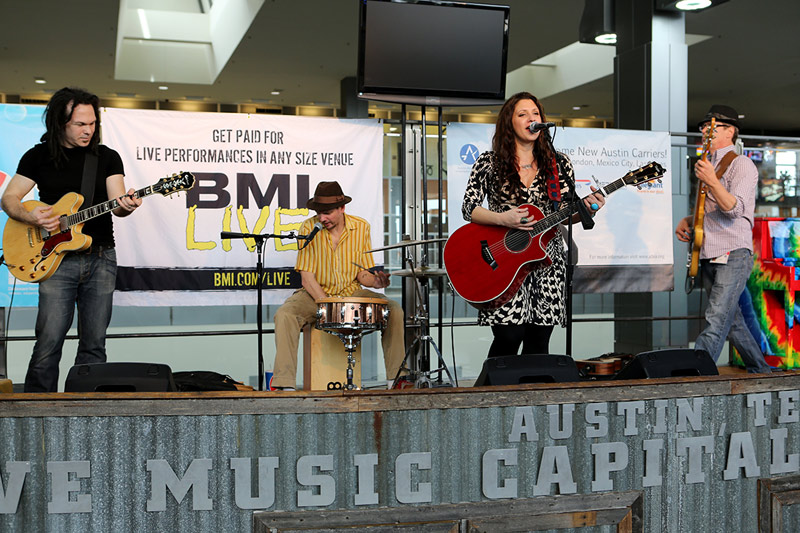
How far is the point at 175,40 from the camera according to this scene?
11.5 m

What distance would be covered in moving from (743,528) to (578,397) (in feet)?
2.20

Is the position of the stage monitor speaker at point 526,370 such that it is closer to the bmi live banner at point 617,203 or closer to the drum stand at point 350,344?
the drum stand at point 350,344

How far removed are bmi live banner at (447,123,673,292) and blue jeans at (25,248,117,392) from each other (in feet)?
6.99

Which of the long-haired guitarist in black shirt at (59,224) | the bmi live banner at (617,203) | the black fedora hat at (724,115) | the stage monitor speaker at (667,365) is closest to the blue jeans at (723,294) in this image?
the black fedora hat at (724,115)

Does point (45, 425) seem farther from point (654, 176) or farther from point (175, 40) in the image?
point (175, 40)

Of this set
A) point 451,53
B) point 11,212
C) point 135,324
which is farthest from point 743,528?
point 135,324

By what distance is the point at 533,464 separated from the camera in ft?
6.94

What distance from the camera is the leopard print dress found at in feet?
10.9

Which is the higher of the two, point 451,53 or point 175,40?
point 175,40

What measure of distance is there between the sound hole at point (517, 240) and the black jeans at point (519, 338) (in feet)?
1.11

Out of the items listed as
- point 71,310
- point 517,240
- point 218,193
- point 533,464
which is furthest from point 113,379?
point 218,193

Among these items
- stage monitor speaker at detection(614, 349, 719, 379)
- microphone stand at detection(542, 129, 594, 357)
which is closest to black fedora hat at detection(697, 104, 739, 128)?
microphone stand at detection(542, 129, 594, 357)

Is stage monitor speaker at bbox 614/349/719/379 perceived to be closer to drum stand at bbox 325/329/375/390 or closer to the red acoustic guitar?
the red acoustic guitar

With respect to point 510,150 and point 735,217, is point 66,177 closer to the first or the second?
point 510,150
